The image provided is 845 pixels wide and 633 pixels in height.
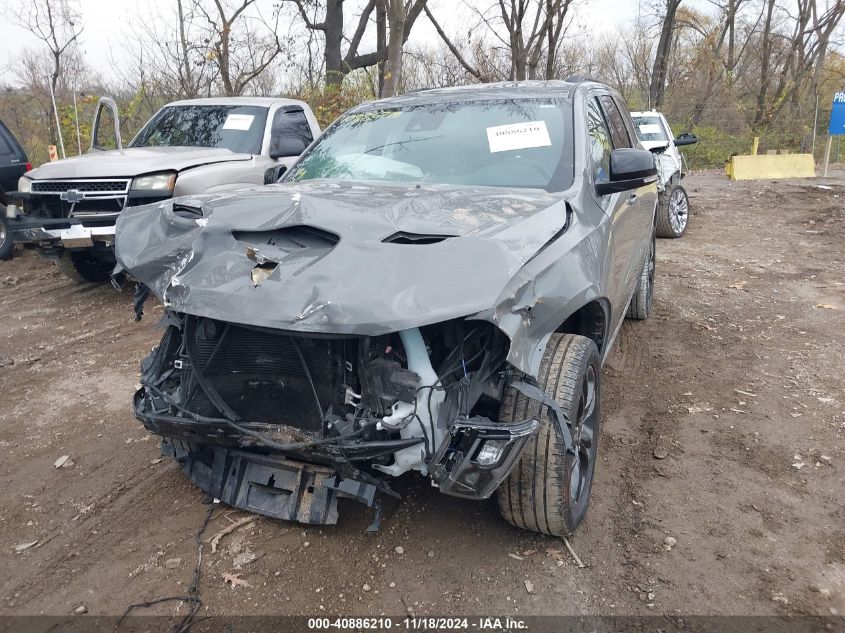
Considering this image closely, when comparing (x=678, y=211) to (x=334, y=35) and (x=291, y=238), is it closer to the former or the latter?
(x=291, y=238)

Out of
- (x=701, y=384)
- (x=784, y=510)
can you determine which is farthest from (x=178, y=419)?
(x=701, y=384)

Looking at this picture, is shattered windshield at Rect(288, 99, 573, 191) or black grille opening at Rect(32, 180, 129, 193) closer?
shattered windshield at Rect(288, 99, 573, 191)

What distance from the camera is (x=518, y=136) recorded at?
3.47 m

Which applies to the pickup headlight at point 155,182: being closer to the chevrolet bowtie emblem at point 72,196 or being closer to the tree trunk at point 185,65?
the chevrolet bowtie emblem at point 72,196

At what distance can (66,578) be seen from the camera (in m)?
2.57

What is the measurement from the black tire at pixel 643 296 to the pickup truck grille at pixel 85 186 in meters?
4.84

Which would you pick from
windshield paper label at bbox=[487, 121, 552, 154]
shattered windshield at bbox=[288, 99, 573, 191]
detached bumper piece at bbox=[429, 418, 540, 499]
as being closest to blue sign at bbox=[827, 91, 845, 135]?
shattered windshield at bbox=[288, 99, 573, 191]

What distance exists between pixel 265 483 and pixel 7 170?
25.5 ft

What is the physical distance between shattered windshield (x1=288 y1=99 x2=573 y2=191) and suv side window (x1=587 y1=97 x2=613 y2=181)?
18 centimetres

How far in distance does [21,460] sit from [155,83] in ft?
49.8

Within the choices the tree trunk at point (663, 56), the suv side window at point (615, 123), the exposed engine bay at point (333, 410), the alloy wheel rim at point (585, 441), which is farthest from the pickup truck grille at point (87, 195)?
the tree trunk at point (663, 56)

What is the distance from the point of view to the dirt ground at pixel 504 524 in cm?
246

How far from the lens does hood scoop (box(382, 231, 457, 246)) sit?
244 cm

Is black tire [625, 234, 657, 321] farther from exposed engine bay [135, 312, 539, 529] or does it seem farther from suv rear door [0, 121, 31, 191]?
suv rear door [0, 121, 31, 191]
